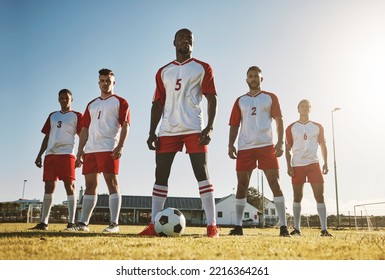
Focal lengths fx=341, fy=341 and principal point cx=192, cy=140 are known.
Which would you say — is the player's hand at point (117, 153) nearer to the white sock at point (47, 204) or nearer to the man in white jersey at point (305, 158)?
the white sock at point (47, 204)

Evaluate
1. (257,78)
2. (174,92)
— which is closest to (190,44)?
(174,92)

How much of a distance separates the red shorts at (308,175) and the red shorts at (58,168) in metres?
4.42

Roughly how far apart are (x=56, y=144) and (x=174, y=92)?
9.93 ft

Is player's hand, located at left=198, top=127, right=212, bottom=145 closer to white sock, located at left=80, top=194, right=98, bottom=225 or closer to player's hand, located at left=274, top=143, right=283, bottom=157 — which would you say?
player's hand, located at left=274, top=143, right=283, bottom=157

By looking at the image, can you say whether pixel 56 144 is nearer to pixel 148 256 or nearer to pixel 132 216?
pixel 148 256

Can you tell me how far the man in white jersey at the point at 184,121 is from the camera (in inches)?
174

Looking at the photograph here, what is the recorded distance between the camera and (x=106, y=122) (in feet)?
18.5

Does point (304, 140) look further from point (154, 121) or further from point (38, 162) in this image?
point (38, 162)

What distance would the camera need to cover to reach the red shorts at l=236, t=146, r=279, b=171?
5578mm

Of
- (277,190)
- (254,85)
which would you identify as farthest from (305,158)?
(254,85)

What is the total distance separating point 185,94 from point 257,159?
1869mm

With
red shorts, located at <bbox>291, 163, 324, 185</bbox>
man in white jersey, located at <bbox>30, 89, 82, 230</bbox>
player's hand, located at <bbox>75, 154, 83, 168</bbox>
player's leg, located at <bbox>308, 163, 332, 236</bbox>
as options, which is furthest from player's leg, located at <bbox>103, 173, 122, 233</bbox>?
player's leg, located at <bbox>308, 163, 332, 236</bbox>

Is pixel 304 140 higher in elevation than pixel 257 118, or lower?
lower

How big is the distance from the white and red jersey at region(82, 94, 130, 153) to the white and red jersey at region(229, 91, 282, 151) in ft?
6.63
